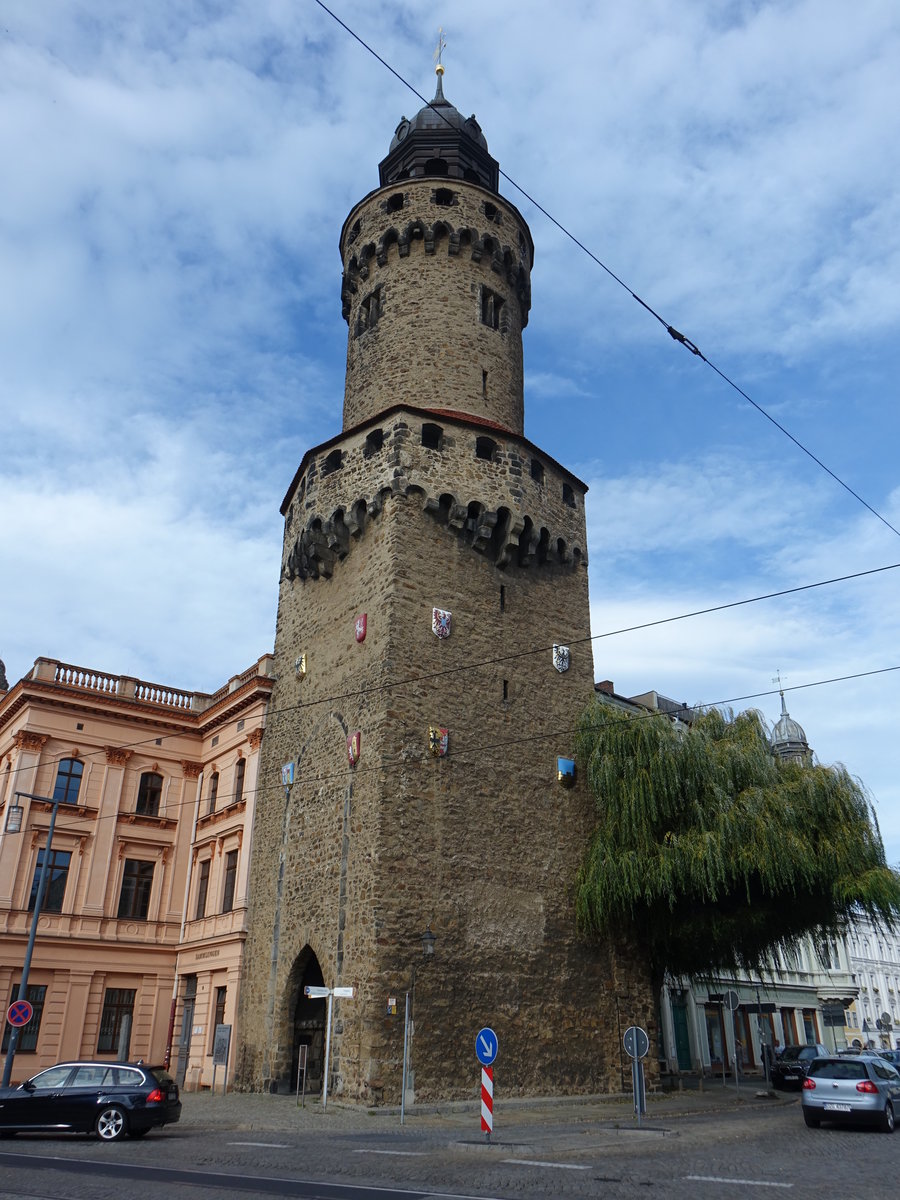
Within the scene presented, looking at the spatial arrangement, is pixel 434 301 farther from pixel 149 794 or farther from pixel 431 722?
pixel 149 794

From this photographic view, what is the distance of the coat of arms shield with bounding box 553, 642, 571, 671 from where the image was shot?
23.7 meters

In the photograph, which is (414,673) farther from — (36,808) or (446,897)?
(36,808)

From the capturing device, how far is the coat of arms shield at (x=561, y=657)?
23734 millimetres

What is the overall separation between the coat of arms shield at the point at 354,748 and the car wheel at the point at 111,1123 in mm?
8224

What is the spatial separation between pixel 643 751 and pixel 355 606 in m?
7.58

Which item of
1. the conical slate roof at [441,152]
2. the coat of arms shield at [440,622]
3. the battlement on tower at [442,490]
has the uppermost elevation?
the conical slate roof at [441,152]

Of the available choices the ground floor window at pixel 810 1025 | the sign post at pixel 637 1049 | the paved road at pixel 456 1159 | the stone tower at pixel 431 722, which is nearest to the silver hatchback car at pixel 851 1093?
the paved road at pixel 456 1159

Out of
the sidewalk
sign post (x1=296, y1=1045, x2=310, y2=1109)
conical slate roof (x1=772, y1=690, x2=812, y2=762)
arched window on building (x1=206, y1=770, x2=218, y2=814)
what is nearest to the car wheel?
the sidewalk

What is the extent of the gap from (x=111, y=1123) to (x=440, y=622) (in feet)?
37.9

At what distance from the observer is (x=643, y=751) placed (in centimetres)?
2228

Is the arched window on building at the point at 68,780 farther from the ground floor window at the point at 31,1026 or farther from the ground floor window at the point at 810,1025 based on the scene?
the ground floor window at the point at 810,1025

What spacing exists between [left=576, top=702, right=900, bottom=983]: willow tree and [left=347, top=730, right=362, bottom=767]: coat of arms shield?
19.0 feet

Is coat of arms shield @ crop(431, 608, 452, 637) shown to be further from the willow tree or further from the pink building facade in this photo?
the pink building facade

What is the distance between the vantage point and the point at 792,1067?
87.8 feet
